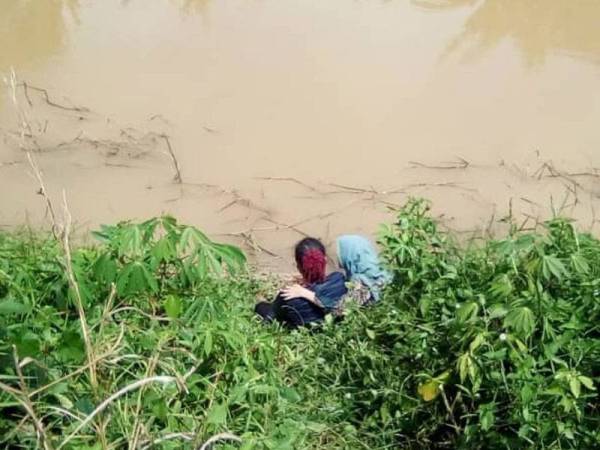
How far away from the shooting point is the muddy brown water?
4516 millimetres

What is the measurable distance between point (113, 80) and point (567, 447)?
3588 mm

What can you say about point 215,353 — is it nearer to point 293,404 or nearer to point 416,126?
point 293,404

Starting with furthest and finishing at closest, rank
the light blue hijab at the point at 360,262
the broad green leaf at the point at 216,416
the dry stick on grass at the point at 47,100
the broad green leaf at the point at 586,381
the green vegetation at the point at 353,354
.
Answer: the dry stick on grass at the point at 47,100 < the light blue hijab at the point at 360,262 < the broad green leaf at the point at 586,381 < the green vegetation at the point at 353,354 < the broad green leaf at the point at 216,416

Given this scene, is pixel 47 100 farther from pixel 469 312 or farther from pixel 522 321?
pixel 522 321

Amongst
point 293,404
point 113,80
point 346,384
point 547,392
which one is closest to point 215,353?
point 293,404

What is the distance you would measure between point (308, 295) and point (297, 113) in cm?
183

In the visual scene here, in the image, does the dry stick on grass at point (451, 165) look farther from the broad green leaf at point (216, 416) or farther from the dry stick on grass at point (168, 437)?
the dry stick on grass at point (168, 437)

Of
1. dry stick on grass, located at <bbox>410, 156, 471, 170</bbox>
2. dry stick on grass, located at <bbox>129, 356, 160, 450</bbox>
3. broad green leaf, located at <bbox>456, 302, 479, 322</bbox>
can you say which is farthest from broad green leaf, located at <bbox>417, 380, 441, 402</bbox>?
dry stick on grass, located at <bbox>410, 156, 471, 170</bbox>

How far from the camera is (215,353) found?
2.58 m

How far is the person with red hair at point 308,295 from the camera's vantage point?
3.43 m

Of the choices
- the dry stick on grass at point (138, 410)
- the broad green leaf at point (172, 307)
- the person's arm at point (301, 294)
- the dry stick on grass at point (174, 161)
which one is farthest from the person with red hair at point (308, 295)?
the dry stick on grass at point (138, 410)

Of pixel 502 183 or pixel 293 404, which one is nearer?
pixel 293 404

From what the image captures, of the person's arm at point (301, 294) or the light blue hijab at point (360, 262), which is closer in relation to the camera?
the person's arm at point (301, 294)

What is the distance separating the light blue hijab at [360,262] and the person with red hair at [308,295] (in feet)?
0.19
